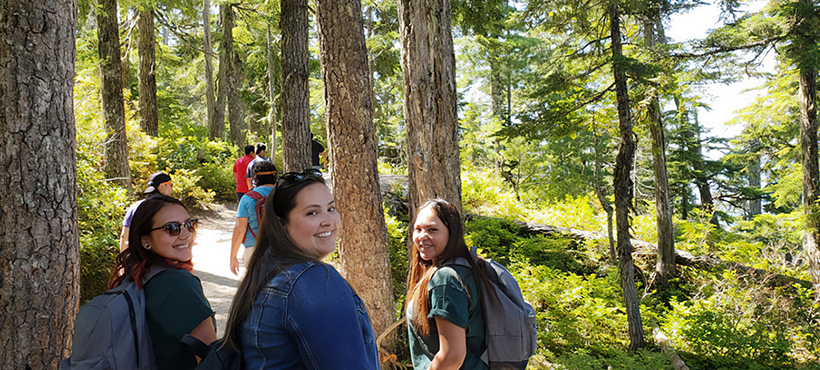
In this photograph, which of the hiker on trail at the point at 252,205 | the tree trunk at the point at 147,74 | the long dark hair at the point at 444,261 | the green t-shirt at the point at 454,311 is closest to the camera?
the green t-shirt at the point at 454,311

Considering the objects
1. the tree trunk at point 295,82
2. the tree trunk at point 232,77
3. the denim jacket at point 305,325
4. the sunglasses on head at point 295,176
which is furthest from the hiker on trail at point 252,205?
the tree trunk at point 232,77

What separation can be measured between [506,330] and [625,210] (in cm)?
575

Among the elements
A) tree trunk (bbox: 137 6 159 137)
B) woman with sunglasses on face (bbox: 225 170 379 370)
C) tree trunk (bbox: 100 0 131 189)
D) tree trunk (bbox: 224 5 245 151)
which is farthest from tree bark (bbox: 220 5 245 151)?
woman with sunglasses on face (bbox: 225 170 379 370)

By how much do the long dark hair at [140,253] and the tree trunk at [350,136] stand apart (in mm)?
3083

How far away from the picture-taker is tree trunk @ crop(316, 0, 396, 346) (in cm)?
526

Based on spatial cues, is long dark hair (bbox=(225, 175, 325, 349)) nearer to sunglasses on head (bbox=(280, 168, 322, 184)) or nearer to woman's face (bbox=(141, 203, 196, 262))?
sunglasses on head (bbox=(280, 168, 322, 184))

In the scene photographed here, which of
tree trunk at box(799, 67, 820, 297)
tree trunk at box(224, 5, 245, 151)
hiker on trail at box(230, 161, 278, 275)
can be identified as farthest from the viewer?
tree trunk at box(224, 5, 245, 151)

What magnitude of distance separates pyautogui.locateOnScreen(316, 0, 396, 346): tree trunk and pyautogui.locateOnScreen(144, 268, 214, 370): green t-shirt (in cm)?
340

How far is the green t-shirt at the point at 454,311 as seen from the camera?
223 cm

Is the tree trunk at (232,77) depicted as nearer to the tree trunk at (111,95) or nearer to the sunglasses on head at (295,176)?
the tree trunk at (111,95)

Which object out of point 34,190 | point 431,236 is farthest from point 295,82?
point 431,236

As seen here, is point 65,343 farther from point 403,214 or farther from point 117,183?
point 403,214

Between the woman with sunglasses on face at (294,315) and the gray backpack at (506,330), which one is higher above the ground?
the woman with sunglasses on face at (294,315)

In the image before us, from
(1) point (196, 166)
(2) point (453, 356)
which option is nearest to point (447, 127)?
(2) point (453, 356)
